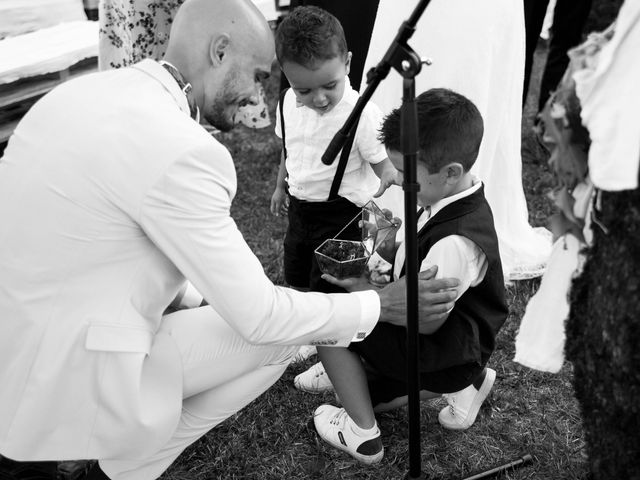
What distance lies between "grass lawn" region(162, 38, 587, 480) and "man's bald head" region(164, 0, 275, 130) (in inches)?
34.5

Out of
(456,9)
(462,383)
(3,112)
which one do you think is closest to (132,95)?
(462,383)

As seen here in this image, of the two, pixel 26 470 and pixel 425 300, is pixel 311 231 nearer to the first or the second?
pixel 425 300

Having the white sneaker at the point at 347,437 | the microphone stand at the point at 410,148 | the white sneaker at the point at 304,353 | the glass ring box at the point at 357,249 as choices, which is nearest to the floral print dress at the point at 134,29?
the white sneaker at the point at 304,353

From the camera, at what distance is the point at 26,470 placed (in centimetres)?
209

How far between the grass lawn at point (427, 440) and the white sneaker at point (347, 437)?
30 mm

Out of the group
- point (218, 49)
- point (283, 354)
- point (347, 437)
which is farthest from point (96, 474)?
point (218, 49)

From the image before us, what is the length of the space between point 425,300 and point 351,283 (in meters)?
0.32

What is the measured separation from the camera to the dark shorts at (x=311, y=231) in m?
2.77

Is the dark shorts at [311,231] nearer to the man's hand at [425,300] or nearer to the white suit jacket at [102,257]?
the man's hand at [425,300]

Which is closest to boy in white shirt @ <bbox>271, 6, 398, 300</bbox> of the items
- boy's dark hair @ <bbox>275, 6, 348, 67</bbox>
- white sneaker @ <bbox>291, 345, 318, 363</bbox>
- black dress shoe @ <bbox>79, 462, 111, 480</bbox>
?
boy's dark hair @ <bbox>275, 6, 348, 67</bbox>

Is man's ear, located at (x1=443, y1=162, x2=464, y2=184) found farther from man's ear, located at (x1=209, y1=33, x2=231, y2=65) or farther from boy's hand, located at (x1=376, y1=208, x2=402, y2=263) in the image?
man's ear, located at (x1=209, y1=33, x2=231, y2=65)

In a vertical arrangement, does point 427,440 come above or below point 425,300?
below

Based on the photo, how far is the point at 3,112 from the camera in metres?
4.25

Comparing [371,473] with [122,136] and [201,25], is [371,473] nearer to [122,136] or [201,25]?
[122,136]
